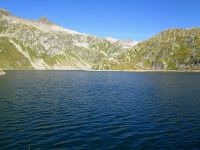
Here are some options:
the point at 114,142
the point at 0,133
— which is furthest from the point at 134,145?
the point at 0,133

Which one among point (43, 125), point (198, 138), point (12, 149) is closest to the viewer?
point (12, 149)

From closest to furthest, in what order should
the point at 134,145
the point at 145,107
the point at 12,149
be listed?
the point at 12,149 → the point at 134,145 → the point at 145,107

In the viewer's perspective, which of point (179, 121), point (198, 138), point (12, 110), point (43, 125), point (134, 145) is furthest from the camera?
point (12, 110)

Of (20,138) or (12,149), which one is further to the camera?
(20,138)

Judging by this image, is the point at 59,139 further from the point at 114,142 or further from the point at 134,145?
the point at 134,145

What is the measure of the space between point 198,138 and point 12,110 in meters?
40.7

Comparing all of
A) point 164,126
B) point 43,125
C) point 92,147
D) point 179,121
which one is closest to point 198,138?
point 164,126

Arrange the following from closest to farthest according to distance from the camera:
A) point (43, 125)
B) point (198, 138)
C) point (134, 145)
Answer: point (134, 145), point (198, 138), point (43, 125)

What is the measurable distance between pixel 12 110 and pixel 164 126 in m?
34.1

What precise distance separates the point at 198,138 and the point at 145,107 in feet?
96.1

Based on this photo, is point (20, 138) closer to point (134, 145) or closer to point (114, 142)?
point (114, 142)

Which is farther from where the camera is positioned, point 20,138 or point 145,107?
point 145,107

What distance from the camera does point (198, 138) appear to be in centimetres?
4341

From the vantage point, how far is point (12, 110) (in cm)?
6378
